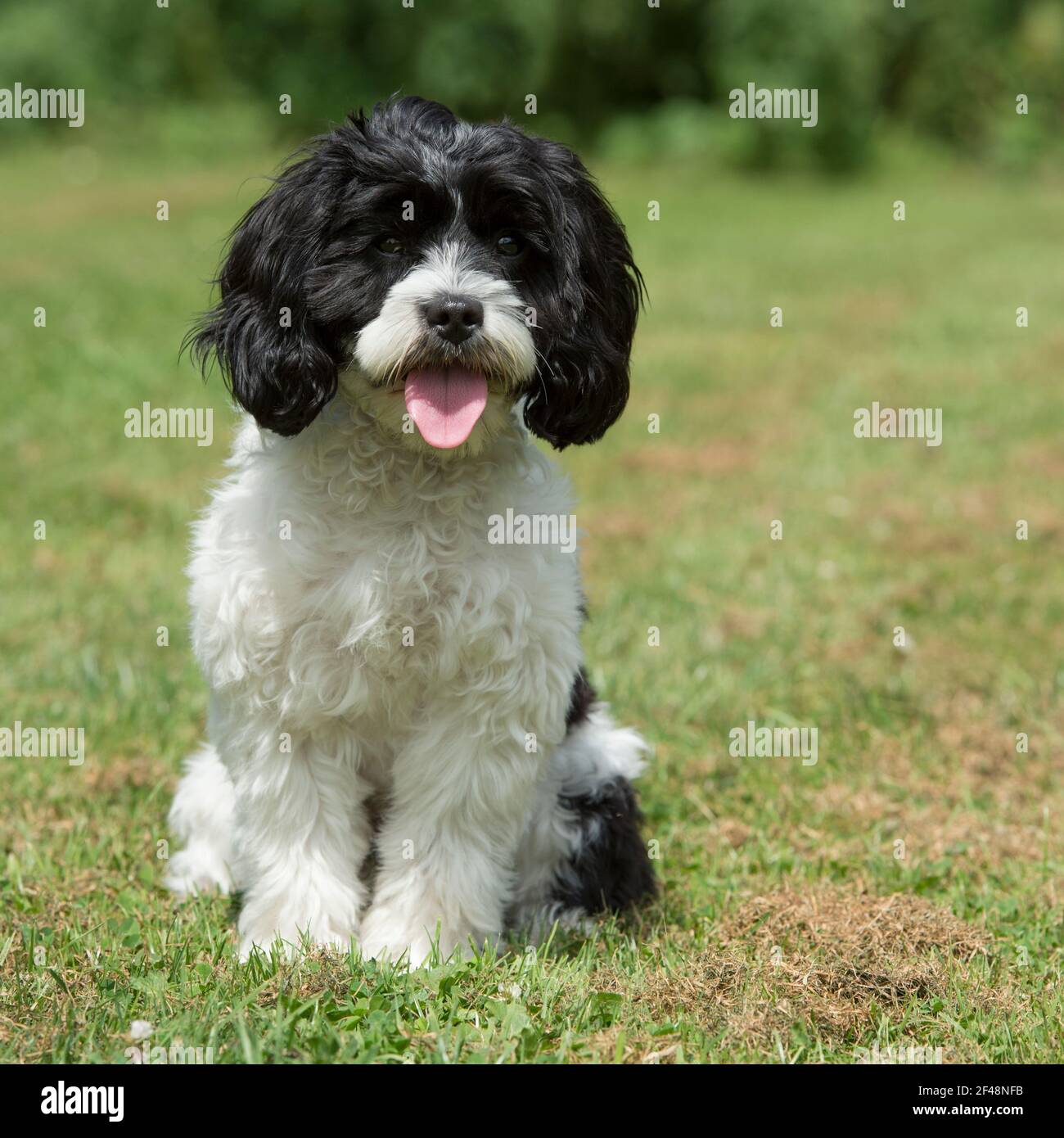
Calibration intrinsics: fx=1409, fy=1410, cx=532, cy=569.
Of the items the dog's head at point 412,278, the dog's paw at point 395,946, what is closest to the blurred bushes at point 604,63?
the dog's head at point 412,278

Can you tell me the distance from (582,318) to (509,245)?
24cm

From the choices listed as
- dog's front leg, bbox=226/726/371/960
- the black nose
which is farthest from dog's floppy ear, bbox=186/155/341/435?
dog's front leg, bbox=226/726/371/960

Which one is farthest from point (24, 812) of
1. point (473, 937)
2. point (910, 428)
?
point (910, 428)

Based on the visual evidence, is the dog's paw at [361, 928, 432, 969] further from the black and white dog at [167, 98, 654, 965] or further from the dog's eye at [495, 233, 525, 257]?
the dog's eye at [495, 233, 525, 257]

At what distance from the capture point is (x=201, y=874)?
3.66 m

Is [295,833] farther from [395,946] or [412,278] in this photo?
[412,278]

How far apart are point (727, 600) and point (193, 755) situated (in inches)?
105

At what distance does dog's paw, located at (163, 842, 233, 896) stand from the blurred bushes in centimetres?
1799

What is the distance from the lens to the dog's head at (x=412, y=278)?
9.39ft

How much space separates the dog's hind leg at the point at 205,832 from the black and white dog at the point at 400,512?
24 centimetres

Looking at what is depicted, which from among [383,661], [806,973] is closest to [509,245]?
[383,661]

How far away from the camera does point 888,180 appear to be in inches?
826
